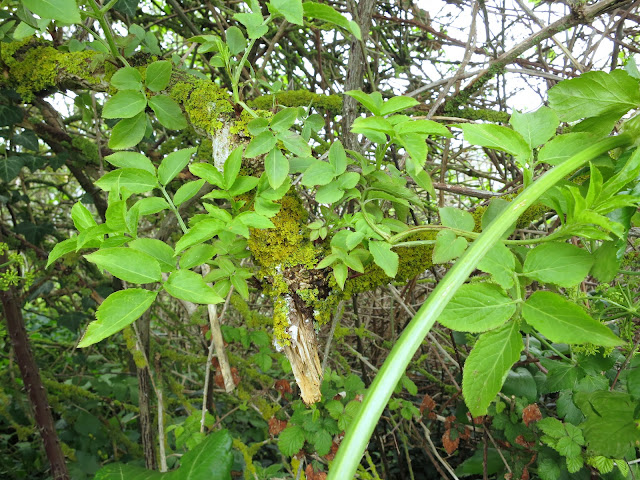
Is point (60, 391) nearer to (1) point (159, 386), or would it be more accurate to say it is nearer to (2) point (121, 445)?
(2) point (121, 445)

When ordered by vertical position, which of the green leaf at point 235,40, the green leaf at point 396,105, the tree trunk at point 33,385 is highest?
the green leaf at point 235,40

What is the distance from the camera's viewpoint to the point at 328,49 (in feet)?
6.76

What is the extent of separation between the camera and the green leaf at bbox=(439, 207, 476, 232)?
621mm

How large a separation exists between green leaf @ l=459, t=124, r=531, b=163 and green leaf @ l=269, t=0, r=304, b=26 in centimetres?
27

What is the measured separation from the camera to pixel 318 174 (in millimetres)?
667

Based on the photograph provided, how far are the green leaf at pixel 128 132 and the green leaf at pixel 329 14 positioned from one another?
0.34 m

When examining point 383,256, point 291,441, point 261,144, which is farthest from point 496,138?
point 291,441

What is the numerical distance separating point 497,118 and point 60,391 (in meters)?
2.02

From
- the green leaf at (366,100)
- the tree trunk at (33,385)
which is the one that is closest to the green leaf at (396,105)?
the green leaf at (366,100)

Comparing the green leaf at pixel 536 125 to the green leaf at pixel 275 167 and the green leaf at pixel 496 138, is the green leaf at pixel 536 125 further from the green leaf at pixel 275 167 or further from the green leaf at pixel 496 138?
the green leaf at pixel 275 167

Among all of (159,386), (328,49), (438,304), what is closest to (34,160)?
(159,386)

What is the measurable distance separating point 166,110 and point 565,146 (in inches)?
24.4

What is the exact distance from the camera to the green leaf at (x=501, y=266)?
475 millimetres

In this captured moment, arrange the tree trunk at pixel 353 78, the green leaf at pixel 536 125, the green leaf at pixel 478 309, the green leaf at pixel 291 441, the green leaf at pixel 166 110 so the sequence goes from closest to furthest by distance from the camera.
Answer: the green leaf at pixel 478 309 → the green leaf at pixel 536 125 → the green leaf at pixel 166 110 → the tree trunk at pixel 353 78 → the green leaf at pixel 291 441
